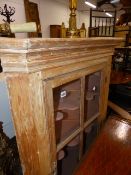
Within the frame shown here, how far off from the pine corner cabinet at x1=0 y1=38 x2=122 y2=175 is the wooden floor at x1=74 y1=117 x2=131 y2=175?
0.13 meters

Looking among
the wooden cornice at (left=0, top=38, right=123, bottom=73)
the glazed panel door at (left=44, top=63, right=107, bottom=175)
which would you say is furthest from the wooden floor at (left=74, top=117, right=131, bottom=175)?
the wooden cornice at (left=0, top=38, right=123, bottom=73)

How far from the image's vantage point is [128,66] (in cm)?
262

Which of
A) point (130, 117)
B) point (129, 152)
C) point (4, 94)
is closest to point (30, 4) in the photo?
point (4, 94)

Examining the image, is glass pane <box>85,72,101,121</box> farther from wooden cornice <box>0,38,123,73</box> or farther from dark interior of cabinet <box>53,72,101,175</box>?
wooden cornice <box>0,38,123,73</box>

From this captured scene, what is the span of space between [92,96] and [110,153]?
38cm

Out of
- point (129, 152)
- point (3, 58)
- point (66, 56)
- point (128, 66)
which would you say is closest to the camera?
point (3, 58)

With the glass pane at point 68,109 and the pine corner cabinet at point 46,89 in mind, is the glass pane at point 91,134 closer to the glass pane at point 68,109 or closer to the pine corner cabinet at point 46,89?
the pine corner cabinet at point 46,89

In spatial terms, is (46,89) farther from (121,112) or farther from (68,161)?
(121,112)

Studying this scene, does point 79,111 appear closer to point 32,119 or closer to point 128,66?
point 32,119

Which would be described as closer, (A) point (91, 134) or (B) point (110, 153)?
(B) point (110, 153)

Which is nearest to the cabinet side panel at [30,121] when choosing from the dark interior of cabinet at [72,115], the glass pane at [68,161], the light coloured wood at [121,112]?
the dark interior of cabinet at [72,115]

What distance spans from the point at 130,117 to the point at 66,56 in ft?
2.69

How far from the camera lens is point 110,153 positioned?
34.0 inches

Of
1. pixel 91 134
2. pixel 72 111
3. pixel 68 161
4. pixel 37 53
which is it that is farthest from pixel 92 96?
pixel 37 53
